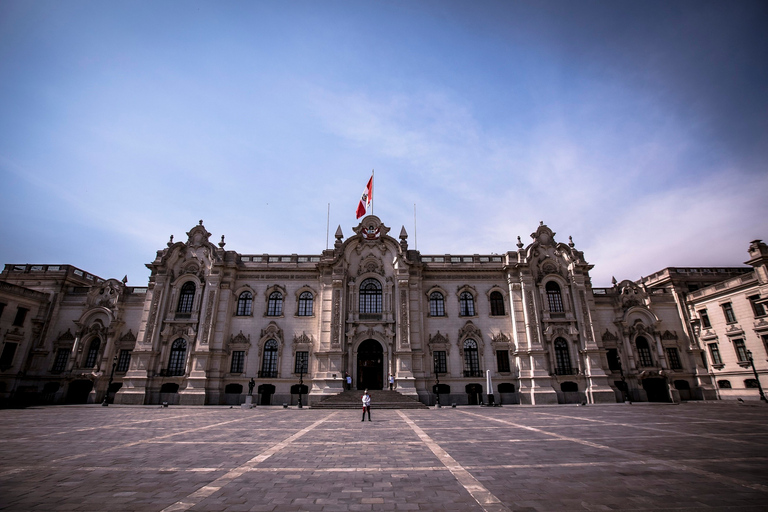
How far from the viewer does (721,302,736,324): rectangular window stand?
33125 millimetres

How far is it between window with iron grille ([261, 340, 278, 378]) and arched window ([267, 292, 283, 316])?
2694 millimetres

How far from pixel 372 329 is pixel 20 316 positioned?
32.7m

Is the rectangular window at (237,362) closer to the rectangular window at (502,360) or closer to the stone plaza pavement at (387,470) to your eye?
the stone plaza pavement at (387,470)

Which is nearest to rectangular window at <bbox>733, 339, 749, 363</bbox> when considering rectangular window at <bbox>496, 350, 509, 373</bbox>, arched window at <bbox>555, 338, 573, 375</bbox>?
arched window at <bbox>555, 338, 573, 375</bbox>

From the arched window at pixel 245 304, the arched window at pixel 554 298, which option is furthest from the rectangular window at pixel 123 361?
the arched window at pixel 554 298

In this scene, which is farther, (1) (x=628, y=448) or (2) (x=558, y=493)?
(1) (x=628, y=448)

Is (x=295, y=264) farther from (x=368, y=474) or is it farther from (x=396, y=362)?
(x=368, y=474)

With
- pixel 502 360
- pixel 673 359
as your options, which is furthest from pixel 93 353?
pixel 673 359

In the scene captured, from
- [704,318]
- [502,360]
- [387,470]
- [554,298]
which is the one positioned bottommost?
[387,470]

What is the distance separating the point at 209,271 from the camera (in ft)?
115

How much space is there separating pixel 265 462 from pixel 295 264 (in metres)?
27.7

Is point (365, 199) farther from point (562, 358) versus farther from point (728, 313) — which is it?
point (728, 313)

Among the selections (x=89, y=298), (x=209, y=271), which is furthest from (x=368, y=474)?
(x=89, y=298)

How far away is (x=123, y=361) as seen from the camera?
113 ft
